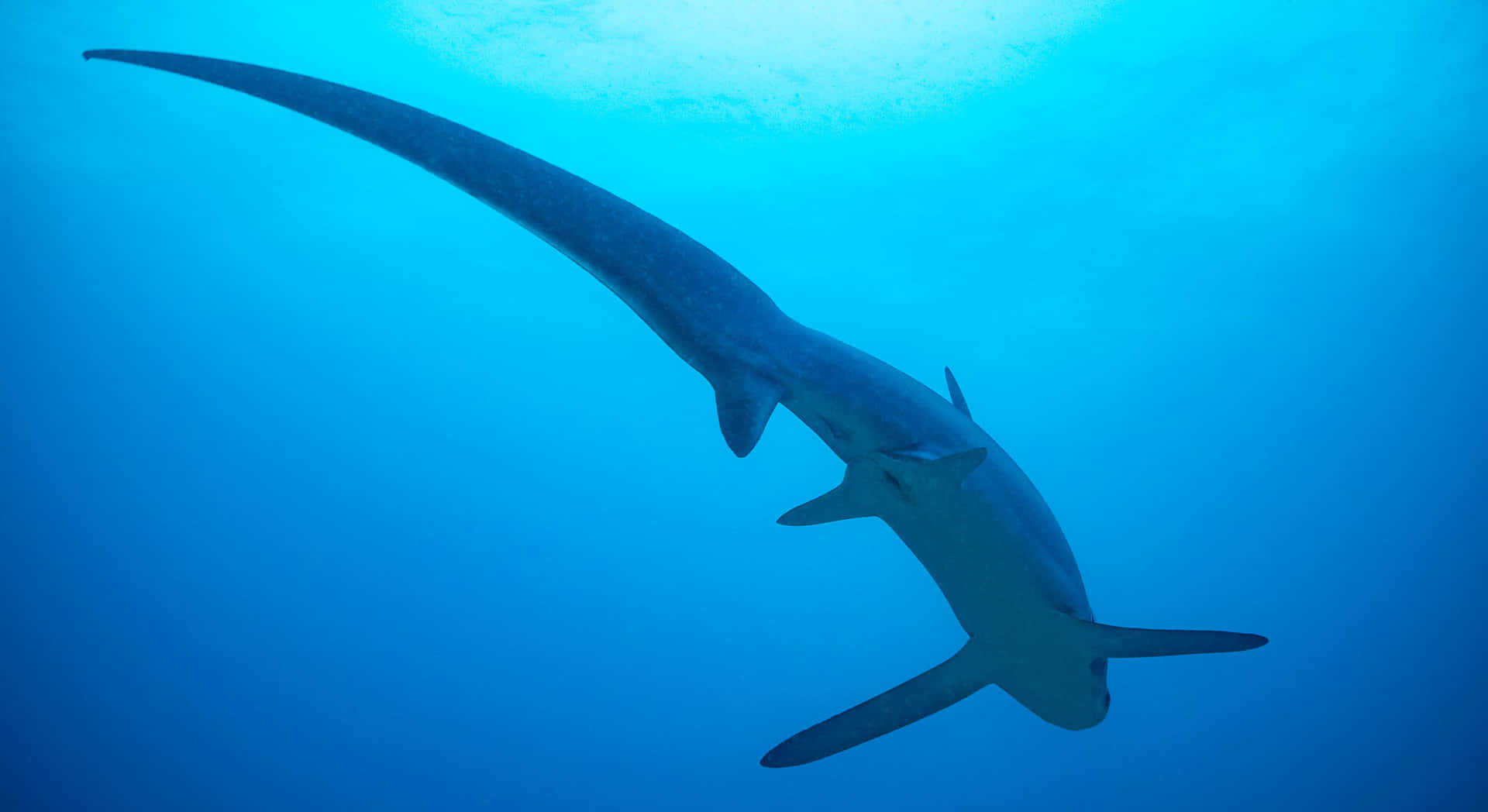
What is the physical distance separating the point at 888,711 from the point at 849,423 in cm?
204

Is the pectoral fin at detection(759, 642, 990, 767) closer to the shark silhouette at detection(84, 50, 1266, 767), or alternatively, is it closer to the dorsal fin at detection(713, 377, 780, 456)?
the shark silhouette at detection(84, 50, 1266, 767)

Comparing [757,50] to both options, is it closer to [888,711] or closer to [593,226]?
[888,711]

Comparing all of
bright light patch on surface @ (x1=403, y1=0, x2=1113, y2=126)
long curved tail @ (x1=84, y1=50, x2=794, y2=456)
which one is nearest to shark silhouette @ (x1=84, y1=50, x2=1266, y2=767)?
long curved tail @ (x1=84, y1=50, x2=794, y2=456)

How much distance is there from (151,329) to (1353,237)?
123 feet

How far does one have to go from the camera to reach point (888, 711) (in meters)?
4.18

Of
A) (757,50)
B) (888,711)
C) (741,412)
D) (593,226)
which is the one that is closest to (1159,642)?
(888,711)

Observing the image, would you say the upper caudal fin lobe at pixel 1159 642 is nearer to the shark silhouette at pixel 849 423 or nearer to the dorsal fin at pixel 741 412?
the shark silhouette at pixel 849 423

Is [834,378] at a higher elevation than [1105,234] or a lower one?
lower

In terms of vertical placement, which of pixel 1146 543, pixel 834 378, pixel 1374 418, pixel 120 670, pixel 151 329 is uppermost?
pixel 151 329

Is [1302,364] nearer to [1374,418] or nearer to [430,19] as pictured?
[1374,418]

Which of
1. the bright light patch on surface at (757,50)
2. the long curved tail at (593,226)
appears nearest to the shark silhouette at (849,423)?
the long curved tail at (593,226)

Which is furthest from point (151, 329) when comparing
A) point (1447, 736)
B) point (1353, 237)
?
point (1447, 736)

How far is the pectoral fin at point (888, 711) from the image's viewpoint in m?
3.96

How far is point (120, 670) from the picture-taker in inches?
1174
